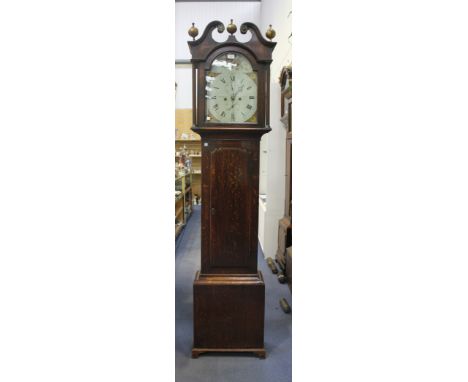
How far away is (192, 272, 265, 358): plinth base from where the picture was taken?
1.67 meters

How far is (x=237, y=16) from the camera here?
17.1 feet

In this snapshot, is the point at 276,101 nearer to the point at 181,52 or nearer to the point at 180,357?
the point at 180,357

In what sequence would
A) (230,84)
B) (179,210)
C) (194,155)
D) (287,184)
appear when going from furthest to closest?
(194,155), (179,210), (287,184), (230,84)

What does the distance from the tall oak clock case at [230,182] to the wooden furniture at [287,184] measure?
972 mm

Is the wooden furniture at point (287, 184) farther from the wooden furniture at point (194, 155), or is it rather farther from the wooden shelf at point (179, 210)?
the wooden furniture at point (194, 155)

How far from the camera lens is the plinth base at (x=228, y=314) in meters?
1.67

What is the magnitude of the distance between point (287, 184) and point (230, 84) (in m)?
1.40

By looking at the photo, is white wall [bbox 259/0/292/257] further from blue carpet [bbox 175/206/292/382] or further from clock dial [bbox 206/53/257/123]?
clock dial [bbox 206/53/257/123]

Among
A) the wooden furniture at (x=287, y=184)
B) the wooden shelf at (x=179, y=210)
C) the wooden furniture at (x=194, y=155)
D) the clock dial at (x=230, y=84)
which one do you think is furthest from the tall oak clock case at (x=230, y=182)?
the wooden furniture at (x=194, y=155)

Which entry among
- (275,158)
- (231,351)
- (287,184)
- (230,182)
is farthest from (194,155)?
(231,351)

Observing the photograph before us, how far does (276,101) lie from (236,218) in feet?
5.91

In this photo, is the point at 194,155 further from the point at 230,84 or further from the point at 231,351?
the point at 231,351

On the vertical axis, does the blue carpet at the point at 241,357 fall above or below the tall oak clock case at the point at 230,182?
below

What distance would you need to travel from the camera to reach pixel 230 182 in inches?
64.9
